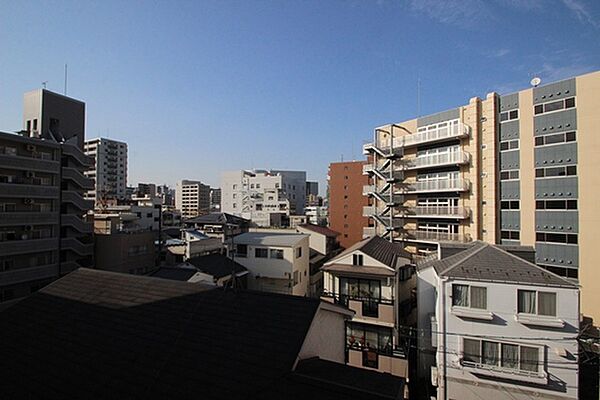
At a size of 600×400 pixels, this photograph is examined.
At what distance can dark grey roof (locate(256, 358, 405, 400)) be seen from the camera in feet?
17.7

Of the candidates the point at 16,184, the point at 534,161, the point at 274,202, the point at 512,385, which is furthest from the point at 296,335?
the point at 274,202

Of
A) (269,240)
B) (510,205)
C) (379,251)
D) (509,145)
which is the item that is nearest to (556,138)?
(509,145)

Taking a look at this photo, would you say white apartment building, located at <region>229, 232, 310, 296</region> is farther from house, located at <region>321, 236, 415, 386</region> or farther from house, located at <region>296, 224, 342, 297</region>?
house, located at <region>321, 236, 415, 386</region>

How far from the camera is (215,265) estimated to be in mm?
23078

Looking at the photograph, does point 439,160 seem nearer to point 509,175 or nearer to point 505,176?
point 505,176

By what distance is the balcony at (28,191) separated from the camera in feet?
77.7

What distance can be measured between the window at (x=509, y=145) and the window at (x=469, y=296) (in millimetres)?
16915

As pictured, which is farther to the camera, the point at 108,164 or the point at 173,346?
the point at 108,164

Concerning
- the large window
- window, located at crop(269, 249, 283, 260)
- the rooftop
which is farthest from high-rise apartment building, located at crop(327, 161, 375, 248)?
the large window

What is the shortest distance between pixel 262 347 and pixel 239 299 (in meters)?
1.67

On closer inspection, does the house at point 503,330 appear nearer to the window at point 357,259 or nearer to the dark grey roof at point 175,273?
the window at point 357,259

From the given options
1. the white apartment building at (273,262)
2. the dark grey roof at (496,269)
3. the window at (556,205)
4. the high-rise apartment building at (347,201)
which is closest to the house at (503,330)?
the dark grey roof at (496,269)

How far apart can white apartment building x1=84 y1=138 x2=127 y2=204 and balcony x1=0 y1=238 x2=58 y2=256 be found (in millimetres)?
63059

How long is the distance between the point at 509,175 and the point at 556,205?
3909mm
